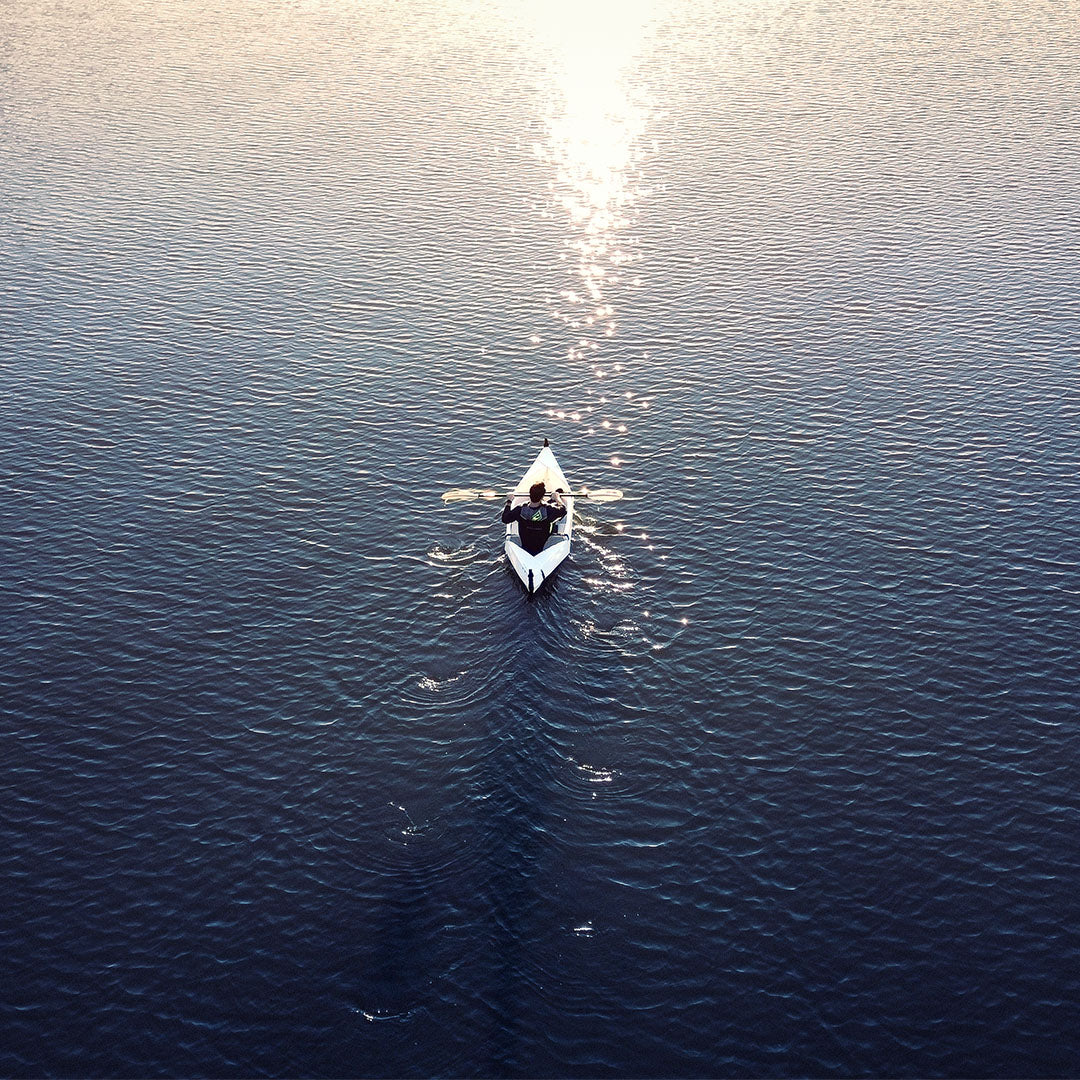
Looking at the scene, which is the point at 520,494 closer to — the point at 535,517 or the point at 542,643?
the point at 535,517

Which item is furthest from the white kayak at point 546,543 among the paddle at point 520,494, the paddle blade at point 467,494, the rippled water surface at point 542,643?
the paddle blade at point 467,494

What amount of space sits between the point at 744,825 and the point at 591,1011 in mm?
15042

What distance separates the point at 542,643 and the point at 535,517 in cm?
1135

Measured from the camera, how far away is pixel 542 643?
81.4m

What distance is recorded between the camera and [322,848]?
66.4 meters

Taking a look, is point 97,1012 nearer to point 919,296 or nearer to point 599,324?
point 599,324

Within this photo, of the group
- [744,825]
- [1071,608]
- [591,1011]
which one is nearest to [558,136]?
[1071,608]

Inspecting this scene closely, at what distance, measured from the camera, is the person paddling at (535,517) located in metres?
88.3

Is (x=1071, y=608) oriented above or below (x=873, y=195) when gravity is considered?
below

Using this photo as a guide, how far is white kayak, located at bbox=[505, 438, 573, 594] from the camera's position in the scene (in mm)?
85625

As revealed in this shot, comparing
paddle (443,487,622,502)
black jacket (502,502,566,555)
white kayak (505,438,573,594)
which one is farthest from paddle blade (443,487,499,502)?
black jacket (502,502,566,555)

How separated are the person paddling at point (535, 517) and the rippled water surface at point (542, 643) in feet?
10.3

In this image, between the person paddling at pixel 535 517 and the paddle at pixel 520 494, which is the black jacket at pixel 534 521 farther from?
the paddle at pixel 520 494

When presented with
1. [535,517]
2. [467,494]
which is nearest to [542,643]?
[535,517]
